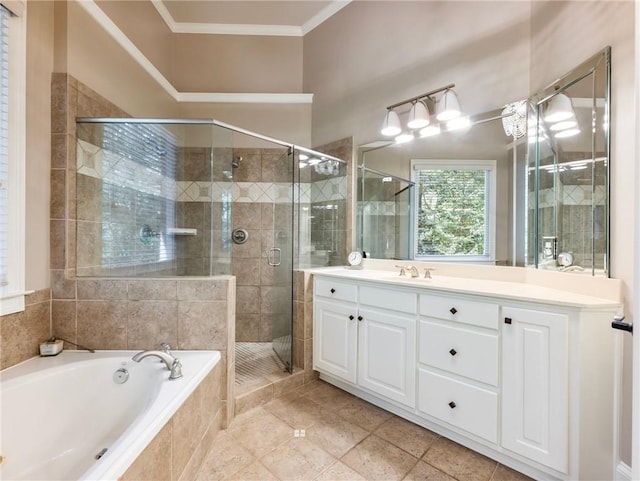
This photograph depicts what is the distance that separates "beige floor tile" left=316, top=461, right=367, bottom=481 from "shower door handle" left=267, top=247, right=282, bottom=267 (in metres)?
1.66

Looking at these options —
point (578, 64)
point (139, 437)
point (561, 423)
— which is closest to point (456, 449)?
point (561, 423)

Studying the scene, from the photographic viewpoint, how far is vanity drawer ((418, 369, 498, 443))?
1.44 meters

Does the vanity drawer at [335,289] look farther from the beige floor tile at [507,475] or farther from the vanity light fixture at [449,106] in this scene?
the vanity light fixture at [449,106]

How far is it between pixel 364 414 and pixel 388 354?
0.46 meters

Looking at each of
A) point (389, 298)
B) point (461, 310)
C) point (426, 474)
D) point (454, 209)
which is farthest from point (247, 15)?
point (426, 474)

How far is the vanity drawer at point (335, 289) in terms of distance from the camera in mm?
2049

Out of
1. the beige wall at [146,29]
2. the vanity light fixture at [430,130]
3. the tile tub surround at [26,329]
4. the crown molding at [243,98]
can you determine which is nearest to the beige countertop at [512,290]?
the vanity light fixture at [430,130]

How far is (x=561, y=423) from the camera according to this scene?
1248mm

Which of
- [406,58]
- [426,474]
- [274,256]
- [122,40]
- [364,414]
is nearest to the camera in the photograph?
[426,474]

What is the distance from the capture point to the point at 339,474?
141cm

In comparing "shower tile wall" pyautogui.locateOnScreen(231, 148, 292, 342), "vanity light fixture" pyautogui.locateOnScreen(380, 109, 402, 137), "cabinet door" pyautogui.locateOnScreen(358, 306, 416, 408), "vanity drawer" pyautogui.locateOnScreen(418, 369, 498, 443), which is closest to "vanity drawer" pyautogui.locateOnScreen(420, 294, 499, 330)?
"cabinet door" pyautogui.locateOnScreen(358, 306, 416, 408)

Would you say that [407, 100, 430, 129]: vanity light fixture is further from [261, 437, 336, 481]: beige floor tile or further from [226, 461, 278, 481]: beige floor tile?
[226, 461, 278, 481]: beige floor tile

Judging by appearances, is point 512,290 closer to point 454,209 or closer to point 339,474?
point 454,209

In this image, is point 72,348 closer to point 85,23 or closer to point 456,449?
point 85,23
